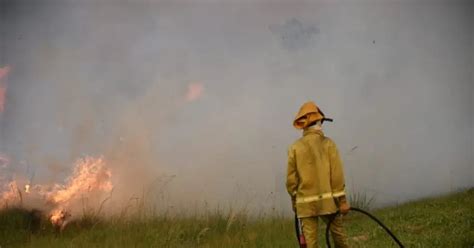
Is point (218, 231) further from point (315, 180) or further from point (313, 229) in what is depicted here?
point (315, 180)

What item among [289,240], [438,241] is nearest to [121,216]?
[289,240]

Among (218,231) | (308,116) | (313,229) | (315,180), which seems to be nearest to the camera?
(315,180)

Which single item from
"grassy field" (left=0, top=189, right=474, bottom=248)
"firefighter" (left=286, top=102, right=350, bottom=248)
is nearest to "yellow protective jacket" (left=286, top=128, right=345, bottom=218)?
"firefighter" (left=286, top=102, right=350, bottom=248)

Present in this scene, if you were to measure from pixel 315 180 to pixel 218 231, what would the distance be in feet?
24.5

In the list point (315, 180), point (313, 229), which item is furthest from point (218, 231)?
point (315, 180)

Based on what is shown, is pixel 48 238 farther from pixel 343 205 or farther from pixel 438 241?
pixel 438 241

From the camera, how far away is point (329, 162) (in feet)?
26.0

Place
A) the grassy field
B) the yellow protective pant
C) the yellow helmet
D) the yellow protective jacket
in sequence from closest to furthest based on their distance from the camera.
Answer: the yellow protective jacket < the yellow protective pant < the yellow helmet < the grassy field

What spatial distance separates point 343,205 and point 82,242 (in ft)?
26.4

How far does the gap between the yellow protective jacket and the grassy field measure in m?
4.29

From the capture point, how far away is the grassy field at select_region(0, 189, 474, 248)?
1234 cm

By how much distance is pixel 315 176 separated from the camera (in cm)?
786

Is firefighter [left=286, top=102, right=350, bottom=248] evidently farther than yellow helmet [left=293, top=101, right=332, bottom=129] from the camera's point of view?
No

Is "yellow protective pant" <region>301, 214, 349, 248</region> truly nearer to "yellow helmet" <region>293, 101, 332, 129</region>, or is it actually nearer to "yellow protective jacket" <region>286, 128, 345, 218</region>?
"yellow protective jacket" <region>286, 128, 345, 218</region>
